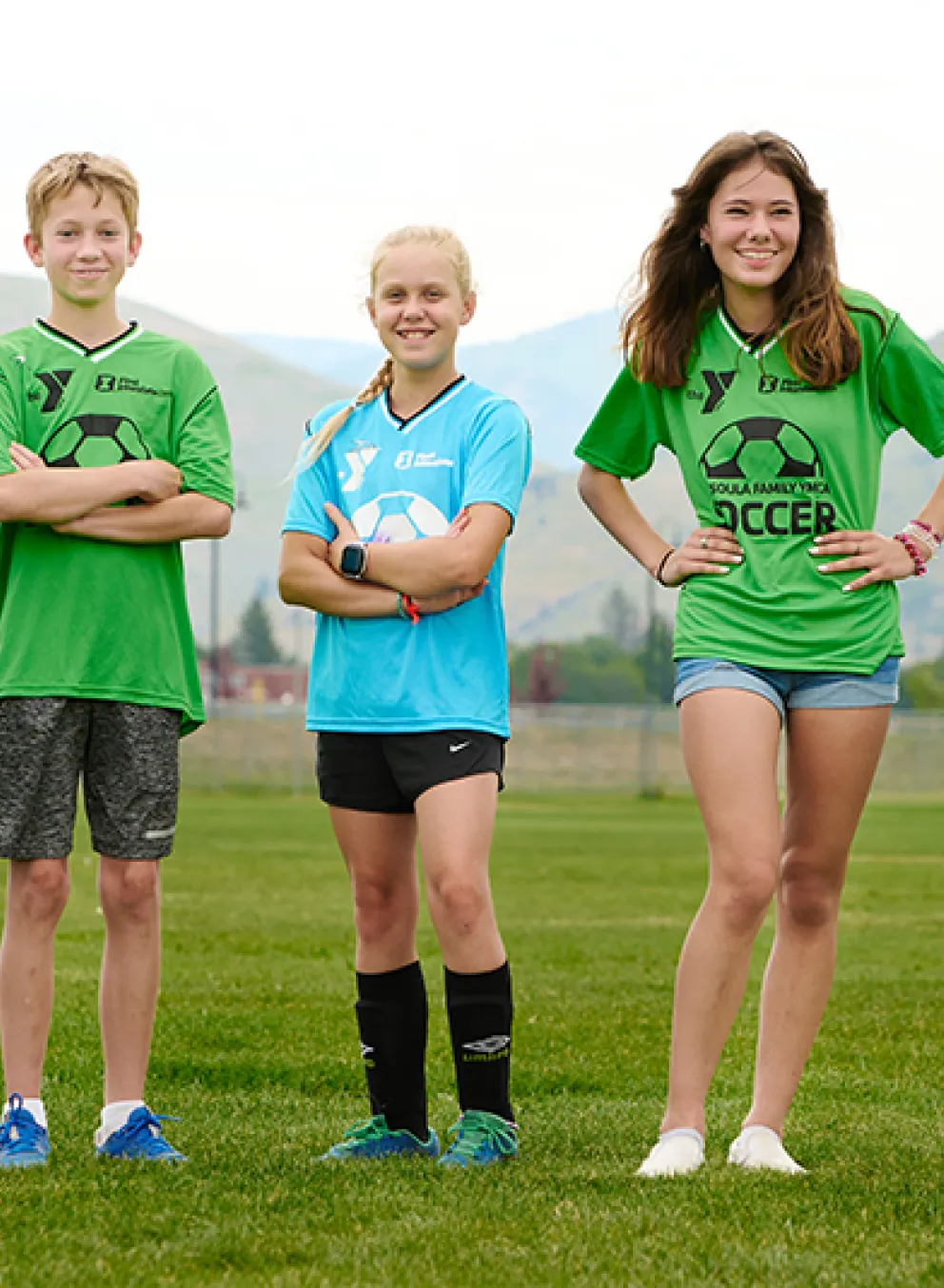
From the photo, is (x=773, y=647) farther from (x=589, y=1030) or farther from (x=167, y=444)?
(x=589, y=1030)

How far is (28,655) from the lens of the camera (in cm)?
429

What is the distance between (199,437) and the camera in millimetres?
4465

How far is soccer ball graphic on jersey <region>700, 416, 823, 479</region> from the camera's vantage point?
4203 millimetres

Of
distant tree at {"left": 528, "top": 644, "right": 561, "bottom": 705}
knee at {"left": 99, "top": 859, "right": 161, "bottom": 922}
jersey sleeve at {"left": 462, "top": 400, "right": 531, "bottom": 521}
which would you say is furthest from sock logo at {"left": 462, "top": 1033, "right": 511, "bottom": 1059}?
distant tree at {"left": 528, "top": 644, "right": 561, "bottom": 705}

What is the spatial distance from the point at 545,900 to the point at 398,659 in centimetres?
1074

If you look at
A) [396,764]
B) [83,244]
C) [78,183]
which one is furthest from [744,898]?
[78,183]

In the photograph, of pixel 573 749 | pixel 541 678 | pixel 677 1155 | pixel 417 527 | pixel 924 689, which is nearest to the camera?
pixel 677 1155

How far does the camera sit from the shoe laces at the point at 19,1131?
4207 mm

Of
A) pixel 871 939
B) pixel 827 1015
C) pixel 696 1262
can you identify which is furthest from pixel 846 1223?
pixel 871 939

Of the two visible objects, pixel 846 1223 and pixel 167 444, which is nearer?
pixel 846 1223

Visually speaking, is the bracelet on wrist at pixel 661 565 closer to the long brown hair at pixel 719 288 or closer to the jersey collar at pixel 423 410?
the long brown hair at pixel 719 288

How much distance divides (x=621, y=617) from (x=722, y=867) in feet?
586

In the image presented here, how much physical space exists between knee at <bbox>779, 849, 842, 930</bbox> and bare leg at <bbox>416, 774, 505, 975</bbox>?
0.70m

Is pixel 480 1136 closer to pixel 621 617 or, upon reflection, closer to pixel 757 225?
pixel 757 225
